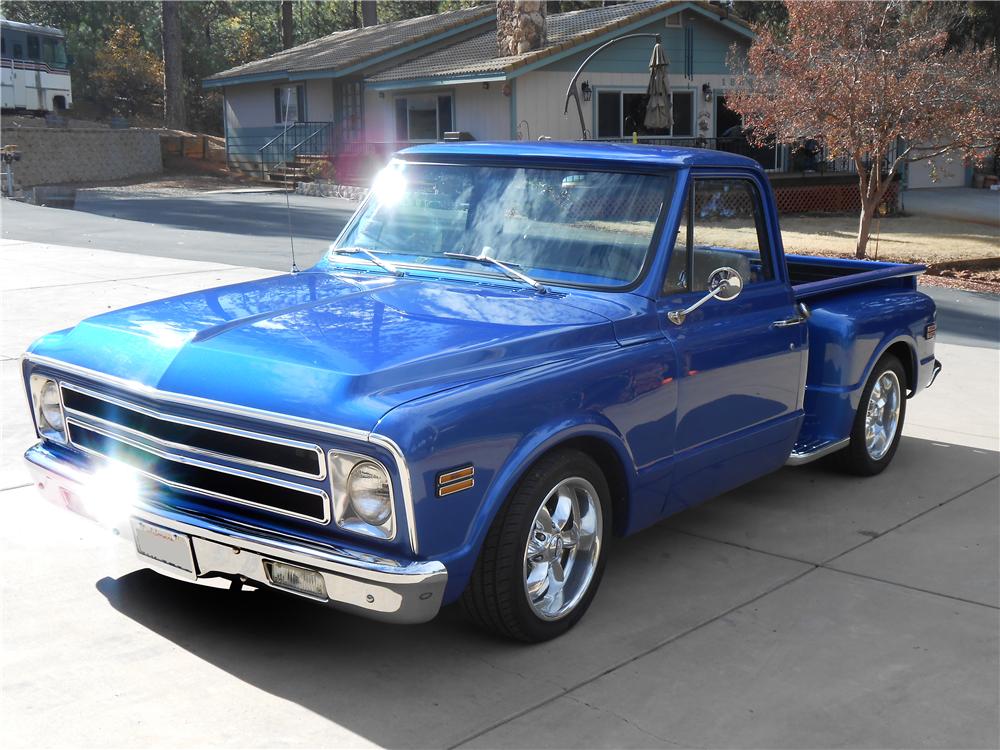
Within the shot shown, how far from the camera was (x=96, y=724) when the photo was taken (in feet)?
11.9

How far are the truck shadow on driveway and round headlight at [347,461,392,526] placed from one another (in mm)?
681

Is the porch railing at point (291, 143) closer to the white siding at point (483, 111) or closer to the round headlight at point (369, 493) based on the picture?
the white siding at point (483, 111)

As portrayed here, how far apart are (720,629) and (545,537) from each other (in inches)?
33.6

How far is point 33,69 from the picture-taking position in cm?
4012

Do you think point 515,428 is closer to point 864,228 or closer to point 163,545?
point 163,545

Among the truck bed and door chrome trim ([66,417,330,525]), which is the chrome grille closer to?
door chrome trim ([66,417,330,525])

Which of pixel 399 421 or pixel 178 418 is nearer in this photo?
pixel 399 421

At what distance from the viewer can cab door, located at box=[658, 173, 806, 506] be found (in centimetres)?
485

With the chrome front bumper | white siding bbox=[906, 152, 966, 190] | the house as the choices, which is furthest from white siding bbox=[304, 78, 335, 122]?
the chrome front bumper

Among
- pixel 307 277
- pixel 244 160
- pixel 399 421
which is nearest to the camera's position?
pixel 399 421

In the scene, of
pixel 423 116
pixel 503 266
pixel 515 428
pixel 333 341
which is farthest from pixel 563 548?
pixel 423 116

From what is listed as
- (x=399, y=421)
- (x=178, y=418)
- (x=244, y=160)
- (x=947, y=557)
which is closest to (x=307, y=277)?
(x=178, y=418)

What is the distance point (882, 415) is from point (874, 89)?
10.7 metres

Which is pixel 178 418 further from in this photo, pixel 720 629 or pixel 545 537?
pixel 720 629
